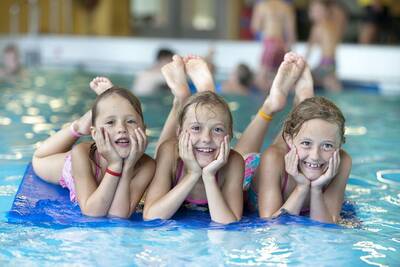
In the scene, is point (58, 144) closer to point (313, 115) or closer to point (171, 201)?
point (171, 201)

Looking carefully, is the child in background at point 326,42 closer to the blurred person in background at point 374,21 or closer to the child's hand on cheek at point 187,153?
the blurred person in background at point 374,21

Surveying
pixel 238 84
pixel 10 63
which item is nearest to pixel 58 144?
pixel 238 84

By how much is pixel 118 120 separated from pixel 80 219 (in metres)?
0.49

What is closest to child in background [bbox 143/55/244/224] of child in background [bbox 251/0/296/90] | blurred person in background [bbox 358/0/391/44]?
child in background [bbox 251/0/296/90]

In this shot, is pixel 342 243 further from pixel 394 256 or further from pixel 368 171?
pixel 368 171

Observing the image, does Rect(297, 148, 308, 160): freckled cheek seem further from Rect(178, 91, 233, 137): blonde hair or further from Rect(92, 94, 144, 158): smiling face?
Rect(92, 94, 144, 158): smiling face

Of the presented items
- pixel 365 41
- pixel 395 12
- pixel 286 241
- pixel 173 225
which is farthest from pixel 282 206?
pixel 395 12

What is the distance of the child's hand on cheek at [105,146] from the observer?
3.30m

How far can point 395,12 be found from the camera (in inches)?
645

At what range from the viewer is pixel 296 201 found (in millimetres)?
3418

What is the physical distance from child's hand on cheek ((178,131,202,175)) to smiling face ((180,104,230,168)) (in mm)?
28

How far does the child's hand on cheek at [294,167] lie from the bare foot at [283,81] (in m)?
0.83

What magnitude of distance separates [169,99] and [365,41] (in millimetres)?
6243

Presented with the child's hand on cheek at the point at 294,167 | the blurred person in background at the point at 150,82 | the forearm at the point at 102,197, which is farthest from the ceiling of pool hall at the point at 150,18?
the forearm at the point at 102,197
